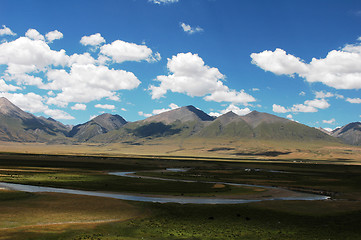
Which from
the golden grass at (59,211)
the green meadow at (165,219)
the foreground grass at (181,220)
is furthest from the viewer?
the golden grass at (59,211)

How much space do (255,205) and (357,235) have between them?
64.2 ft

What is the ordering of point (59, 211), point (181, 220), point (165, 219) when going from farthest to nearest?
point (59, 211)
point (165, 219)
point (181, 220)

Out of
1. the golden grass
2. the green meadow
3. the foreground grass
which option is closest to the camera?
the foreground grass

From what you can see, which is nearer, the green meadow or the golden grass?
the green meadow

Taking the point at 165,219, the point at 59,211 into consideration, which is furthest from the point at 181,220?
the point at 59,211

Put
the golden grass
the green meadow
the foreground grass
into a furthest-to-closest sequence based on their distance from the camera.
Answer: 1. the golden grass
2. the green meadow
3. the foreground grass

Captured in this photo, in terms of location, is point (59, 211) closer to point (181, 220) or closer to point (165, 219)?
point (165, 219)

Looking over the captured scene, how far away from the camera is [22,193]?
5625cm

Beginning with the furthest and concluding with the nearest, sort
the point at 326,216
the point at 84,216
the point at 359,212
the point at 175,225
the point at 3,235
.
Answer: the point at 359,212
the point at 326,216
the point at 84,216
the point at 175,225
the point at 3,235

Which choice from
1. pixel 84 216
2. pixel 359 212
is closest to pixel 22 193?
pixel 84 216

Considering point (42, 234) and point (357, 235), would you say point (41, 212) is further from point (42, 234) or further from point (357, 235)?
point (357, 235)

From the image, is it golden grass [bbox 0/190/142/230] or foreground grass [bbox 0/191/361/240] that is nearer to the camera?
foreground grass [bbox 0/191/361/240]

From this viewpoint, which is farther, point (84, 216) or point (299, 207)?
point (299, 207)

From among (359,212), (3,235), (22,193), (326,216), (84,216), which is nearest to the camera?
(3,235)
